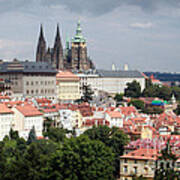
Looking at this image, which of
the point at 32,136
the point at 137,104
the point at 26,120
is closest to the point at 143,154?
the point at 32,136

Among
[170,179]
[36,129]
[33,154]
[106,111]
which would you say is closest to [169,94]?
[106,111]

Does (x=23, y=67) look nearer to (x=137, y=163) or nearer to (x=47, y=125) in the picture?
(x=47, y=125)

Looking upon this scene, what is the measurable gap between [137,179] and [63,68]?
126344 mm

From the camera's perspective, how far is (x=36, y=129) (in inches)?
3809

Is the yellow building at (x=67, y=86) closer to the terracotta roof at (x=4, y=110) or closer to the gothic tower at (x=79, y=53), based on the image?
the gothic tower at (x=79, y=53)

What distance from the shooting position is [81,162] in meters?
65.1

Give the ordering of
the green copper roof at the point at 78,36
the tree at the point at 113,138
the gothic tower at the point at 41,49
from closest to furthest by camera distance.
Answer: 1. the tree at the point at 113,138
2. the gothic tower at the point at 41,49
3. the green copper roof at the point at 78,36

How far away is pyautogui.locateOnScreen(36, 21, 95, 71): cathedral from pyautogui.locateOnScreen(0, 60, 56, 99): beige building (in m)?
28.8

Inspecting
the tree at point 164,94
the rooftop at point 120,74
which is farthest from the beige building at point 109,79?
the tree at point 164,94

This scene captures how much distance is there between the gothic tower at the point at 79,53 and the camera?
18662 cm

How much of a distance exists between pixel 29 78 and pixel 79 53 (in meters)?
49.8

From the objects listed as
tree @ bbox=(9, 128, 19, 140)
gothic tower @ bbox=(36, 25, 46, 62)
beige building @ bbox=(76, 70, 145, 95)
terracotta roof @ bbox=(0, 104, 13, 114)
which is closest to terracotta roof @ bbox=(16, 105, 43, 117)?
terracotta roof @ bbox=(0, 104, 13, 114)

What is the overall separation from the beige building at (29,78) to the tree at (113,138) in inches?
1816

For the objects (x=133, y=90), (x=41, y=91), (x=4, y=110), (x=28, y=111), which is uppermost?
(x=133, y=90)
